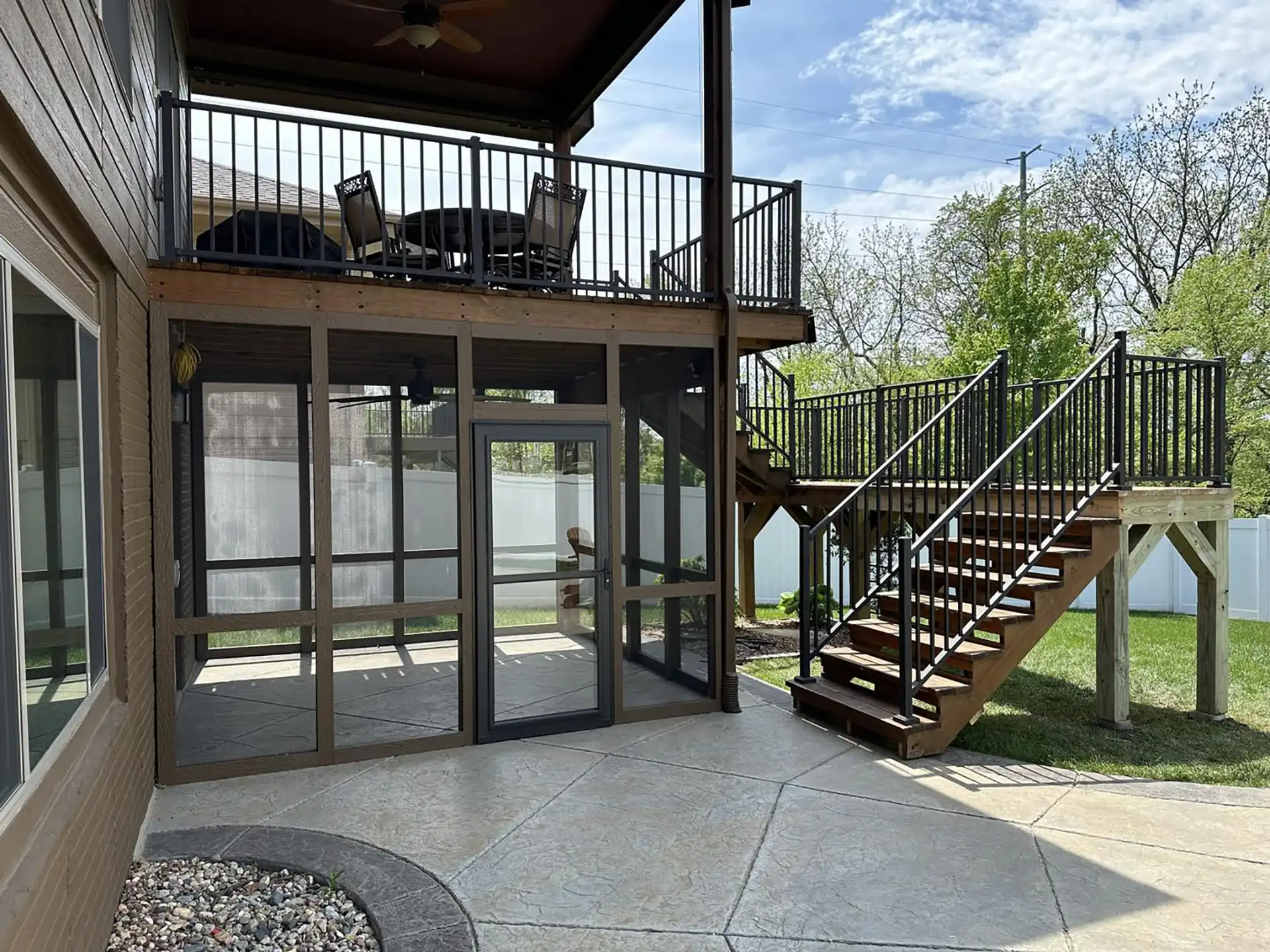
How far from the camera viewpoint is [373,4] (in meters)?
5.99

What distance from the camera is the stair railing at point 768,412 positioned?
408 inches

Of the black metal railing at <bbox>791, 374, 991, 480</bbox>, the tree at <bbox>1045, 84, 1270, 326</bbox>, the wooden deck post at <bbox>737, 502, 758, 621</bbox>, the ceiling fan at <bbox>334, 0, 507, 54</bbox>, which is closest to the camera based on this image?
the ceiling fan at <bbox>334, 0, 507, 54</bbox>

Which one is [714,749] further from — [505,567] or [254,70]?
[254,70]

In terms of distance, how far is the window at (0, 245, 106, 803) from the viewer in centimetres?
203

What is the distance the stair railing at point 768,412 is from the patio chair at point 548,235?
15.2ft

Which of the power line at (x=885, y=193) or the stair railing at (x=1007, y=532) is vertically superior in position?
the power line at (x=885, y=193)

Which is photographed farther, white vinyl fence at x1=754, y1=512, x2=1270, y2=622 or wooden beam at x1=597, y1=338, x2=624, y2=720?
white vinyl fence at x1=754, y1=512, x2=1270, y2=622

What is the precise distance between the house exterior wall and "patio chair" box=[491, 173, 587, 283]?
Result: 2.08 metres

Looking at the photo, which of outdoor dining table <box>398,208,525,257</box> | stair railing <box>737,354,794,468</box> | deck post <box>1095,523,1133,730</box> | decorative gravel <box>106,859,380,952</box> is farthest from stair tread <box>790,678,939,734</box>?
stair railing <box>737,354,794,468</box>

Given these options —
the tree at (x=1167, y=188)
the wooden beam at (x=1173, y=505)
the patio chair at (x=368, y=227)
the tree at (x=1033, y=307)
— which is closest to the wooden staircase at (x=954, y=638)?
the wooden beam at (x=1173, y=505)

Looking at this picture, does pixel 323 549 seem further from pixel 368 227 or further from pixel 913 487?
pixel 913 487

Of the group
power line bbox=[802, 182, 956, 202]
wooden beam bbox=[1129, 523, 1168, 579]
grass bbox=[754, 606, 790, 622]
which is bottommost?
grass bbox=[754, 606, 790, 622]

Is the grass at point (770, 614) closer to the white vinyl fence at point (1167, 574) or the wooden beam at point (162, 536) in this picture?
the white vinyl fence at point (1167, 574)

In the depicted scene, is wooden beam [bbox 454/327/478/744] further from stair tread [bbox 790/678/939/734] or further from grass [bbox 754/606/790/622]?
grass [bbox 754/606/790/622]
